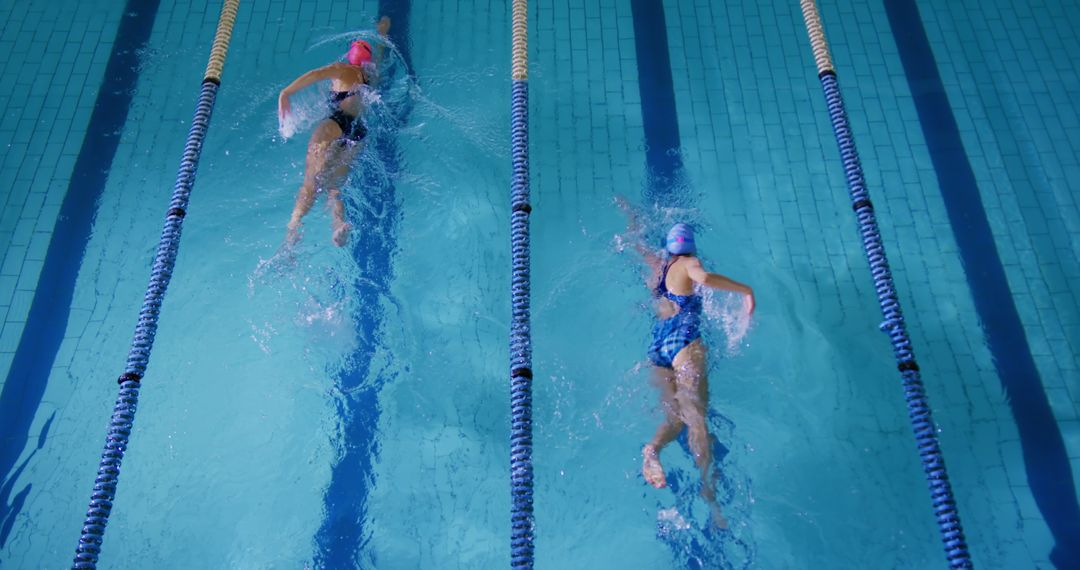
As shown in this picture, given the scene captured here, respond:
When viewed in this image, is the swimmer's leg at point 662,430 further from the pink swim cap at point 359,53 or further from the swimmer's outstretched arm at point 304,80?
the pink swim cap at point 359,53

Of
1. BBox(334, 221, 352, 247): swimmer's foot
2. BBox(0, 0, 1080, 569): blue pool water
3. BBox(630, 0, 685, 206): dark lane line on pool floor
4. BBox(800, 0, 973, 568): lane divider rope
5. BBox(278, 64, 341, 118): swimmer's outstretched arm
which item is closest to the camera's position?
BBox(800, 0, 973, 568): lane divider rope

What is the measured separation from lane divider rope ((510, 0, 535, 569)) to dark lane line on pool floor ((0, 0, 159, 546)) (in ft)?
7.00

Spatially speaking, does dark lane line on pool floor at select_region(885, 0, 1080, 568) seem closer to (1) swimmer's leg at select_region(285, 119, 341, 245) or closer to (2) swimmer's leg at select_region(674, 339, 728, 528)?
(2) swimmer's leg at select_region(674, 339, 728, 528)

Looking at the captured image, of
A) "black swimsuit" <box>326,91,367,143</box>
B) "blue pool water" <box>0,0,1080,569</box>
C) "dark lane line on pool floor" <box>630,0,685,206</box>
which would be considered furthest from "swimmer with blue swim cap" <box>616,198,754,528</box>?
"black swimsuit" <box>326,91,367,143</box>

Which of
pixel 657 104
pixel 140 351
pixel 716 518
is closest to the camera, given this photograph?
pixel 140 351

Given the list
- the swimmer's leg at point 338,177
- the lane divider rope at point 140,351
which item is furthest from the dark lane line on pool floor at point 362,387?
the lane divider rope at point 140,351

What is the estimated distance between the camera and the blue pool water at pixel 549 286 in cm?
374

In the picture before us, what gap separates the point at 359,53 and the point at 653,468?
105 inches

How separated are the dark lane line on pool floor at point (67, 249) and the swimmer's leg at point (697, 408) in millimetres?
2768

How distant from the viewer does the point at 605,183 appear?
471 cm

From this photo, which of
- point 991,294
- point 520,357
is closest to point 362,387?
point 520,357

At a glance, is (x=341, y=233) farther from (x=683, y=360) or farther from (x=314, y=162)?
(x=683, y=360)

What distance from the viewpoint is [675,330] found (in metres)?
3.73

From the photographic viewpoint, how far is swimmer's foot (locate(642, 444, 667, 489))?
3.46 m
